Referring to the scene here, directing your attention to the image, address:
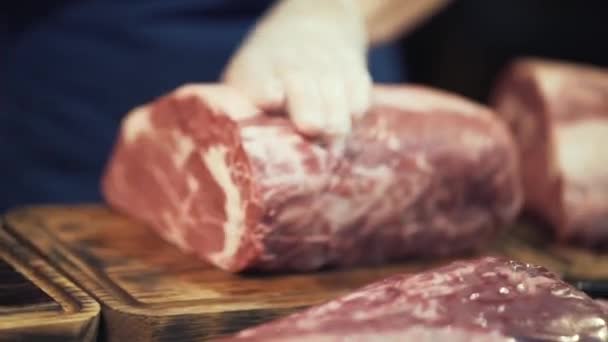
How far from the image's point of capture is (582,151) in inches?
86.1

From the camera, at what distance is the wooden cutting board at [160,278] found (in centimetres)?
146

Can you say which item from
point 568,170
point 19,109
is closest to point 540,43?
point 568,170

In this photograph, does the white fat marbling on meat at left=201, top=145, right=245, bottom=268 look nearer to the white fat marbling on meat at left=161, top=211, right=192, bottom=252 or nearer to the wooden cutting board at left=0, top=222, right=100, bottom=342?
the white fat marbling on meat at left=161, top=211, right=192, bottom=252

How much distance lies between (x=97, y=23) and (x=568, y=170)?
1005 millimetres

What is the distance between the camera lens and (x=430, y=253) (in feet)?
6.19

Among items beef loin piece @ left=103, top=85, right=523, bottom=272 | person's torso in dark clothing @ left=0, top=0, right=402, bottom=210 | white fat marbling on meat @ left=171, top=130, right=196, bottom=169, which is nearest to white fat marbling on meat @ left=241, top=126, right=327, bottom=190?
beef loin piece @ left=103, top=85, right=523, bottom=272

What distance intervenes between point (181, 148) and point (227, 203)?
0.50 feet

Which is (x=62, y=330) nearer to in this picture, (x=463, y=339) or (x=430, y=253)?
(x=463, y=339)

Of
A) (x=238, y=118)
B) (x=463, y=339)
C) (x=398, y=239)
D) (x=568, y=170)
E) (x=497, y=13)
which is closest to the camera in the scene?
(x=463, y=339)

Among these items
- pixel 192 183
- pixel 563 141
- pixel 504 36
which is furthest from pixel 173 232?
pixel 504 36

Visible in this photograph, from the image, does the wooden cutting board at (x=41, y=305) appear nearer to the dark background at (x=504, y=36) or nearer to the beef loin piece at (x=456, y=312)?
the beef loin piece at (x=456, y=312)

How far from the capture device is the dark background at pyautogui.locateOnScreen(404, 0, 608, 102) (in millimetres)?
2963

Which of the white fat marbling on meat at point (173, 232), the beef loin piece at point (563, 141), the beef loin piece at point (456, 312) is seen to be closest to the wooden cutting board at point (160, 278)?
the white fat marbling on meat at point (173, 232)

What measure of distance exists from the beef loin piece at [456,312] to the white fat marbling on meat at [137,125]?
2.15 ft
